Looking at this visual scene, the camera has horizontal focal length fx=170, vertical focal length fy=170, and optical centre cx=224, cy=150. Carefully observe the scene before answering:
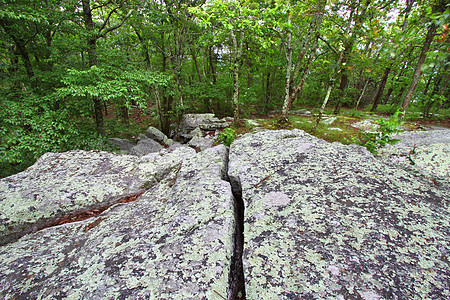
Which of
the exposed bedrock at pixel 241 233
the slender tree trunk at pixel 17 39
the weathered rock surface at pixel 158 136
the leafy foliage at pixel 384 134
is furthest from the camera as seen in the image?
the weathered rock surface at pixel 158 136

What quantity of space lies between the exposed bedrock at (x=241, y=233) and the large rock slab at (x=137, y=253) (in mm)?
15

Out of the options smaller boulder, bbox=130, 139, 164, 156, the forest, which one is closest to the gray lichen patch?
the forest

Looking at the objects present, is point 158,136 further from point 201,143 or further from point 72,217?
point 72,217

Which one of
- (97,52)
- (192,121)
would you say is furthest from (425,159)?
(192,121)

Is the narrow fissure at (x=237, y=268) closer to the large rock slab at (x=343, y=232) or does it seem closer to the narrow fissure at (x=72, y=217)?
the large rock slab at (x=343, y=232)

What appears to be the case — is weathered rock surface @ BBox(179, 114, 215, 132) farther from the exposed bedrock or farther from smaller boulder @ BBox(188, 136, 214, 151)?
the exposed bedrock

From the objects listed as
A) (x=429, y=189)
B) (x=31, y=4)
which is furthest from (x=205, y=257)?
(x=31, y=4)

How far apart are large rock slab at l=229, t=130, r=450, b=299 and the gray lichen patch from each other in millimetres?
2617

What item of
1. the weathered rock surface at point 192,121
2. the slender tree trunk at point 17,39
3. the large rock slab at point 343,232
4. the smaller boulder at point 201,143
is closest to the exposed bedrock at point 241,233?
the large rock slab at point 343,232

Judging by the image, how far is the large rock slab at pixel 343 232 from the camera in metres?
1.80

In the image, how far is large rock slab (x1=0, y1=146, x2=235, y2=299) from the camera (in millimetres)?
2029

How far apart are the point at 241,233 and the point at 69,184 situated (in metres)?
4.16

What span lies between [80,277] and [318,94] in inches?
1158

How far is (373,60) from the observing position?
11297 millimetres
